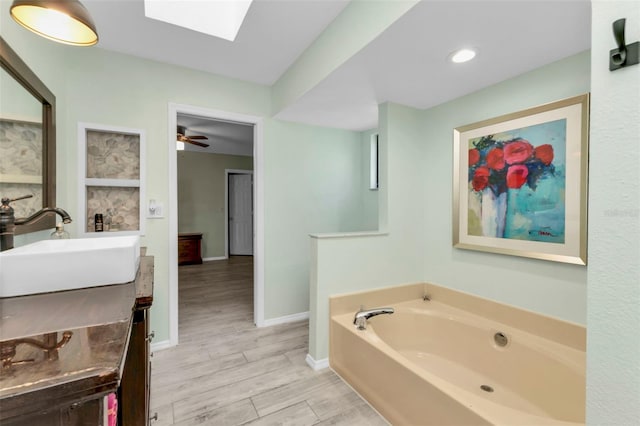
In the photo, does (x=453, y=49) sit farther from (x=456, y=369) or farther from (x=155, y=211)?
(x=155, y=211)

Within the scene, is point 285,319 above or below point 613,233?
below

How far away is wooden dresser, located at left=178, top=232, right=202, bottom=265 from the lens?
5668mm

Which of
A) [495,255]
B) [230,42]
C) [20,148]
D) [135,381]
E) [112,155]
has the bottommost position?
[135,381]

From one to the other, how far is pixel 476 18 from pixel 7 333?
1.99 m

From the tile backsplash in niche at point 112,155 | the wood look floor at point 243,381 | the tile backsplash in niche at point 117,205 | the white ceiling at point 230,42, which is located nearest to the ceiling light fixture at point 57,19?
the white ceiling at point 230,42

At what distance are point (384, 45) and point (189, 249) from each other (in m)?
5.47

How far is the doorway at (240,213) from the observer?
675 cm

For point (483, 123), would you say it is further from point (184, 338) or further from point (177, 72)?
point (184, 338)

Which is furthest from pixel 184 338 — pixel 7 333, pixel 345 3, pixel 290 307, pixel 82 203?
pixel 345 3

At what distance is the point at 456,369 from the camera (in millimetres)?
1982

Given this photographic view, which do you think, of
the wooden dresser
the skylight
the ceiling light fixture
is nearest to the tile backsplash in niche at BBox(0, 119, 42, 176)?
the ceiling light fixture

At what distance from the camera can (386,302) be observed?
2.33 metres

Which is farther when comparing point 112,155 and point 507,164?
point 112,155

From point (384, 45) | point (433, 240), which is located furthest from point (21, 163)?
point (433, 240)
